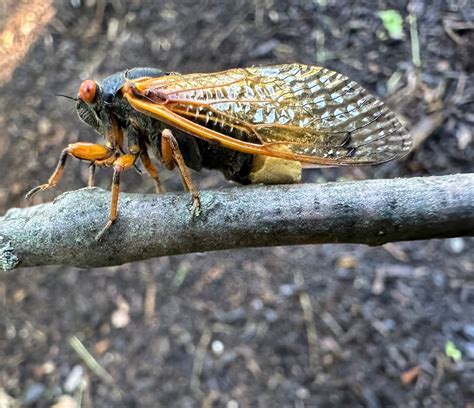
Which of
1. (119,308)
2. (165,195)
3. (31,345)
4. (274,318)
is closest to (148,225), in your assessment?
(165,195)

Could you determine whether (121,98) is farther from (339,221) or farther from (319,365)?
(319,365)

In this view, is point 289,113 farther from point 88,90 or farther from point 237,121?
point 88,90

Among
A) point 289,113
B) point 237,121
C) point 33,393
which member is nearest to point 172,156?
point 237,121

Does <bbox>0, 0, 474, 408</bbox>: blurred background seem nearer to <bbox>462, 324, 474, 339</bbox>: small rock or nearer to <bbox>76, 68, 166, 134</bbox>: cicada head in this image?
<bbox>462, 324, 474, 339</bbox>: small rock

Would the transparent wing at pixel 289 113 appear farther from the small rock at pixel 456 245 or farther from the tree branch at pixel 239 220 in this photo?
the small rock at pixel 456 245

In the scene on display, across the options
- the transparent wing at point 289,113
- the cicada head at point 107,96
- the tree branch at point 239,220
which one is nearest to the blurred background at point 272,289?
the transparent wing at point 289,113

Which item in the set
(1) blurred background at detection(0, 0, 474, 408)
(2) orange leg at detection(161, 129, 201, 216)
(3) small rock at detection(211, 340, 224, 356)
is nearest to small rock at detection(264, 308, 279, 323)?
(1) blurred background at detection(0, 0, 474, 408)
